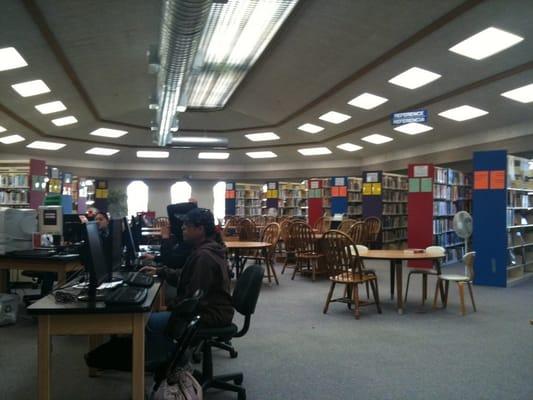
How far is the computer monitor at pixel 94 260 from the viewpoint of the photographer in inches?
90.0

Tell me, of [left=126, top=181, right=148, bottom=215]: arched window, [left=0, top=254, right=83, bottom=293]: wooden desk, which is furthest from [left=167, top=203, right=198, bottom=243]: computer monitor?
[left=126, top=181, right=148, bottom=215]: arched window

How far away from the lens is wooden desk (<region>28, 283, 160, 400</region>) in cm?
209

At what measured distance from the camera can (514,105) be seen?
8.57 m

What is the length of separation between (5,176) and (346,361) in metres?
7.71

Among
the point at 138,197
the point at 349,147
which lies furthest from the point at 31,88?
the point at 138,197

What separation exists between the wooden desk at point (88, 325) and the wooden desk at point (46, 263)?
7.00 feet

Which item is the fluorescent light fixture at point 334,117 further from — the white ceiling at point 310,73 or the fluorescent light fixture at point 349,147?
the fluorescent light fixture at point 349,147

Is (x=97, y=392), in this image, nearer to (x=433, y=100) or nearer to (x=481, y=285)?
(x=481, y=285)

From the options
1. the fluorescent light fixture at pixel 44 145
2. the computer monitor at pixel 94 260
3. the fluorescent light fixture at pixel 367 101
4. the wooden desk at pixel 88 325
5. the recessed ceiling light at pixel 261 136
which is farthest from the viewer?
the recessed ceiling light at pixel 261 136

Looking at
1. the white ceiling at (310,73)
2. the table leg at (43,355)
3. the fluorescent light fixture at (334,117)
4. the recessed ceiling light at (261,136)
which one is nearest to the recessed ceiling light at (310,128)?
the white ceiling at (310,73)

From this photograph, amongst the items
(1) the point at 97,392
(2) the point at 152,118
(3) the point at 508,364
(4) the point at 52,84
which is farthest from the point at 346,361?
(2) the point at 152,118

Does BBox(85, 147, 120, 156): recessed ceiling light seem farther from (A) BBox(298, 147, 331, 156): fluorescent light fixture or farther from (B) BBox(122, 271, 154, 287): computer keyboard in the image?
(B) BBox(122, 271, 154, 287): computer keyboard

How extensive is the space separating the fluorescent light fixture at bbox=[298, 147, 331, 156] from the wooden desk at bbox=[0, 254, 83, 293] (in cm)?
1191

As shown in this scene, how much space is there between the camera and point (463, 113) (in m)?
9.63
